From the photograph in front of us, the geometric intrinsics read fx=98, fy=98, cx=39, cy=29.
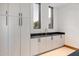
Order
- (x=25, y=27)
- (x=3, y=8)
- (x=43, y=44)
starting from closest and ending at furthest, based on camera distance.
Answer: (x=3, y=8)
(x=25, y=27)
(x=43, y=44)

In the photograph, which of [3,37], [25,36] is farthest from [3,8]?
[25,36]

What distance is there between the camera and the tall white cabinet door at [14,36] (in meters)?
2.26

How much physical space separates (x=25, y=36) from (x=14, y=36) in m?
0.31

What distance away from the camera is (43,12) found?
369 cm

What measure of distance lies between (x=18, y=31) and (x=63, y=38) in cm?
216

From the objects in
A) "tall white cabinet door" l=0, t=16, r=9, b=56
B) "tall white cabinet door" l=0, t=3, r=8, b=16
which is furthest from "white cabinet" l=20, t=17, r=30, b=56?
"tall white cabinet door" l=0, t=3, r=8, b=16

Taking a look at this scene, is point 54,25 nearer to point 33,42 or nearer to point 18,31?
point 33,42

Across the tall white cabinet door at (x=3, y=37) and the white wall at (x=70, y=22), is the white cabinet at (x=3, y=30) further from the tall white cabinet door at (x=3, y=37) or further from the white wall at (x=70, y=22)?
the white wall at (x=70, y=22)

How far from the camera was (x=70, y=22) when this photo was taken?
3.87 metres

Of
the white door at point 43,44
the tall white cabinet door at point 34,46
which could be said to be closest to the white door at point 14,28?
the tall white cabinet door at point 34,46

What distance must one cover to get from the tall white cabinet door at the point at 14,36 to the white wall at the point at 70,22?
214 cm

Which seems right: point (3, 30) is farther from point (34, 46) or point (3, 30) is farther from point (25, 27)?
point (34, 46)

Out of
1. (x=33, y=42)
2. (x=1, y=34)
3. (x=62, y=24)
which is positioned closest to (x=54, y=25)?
(x=62, y=24)

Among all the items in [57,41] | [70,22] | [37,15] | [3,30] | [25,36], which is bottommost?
[57,41]
